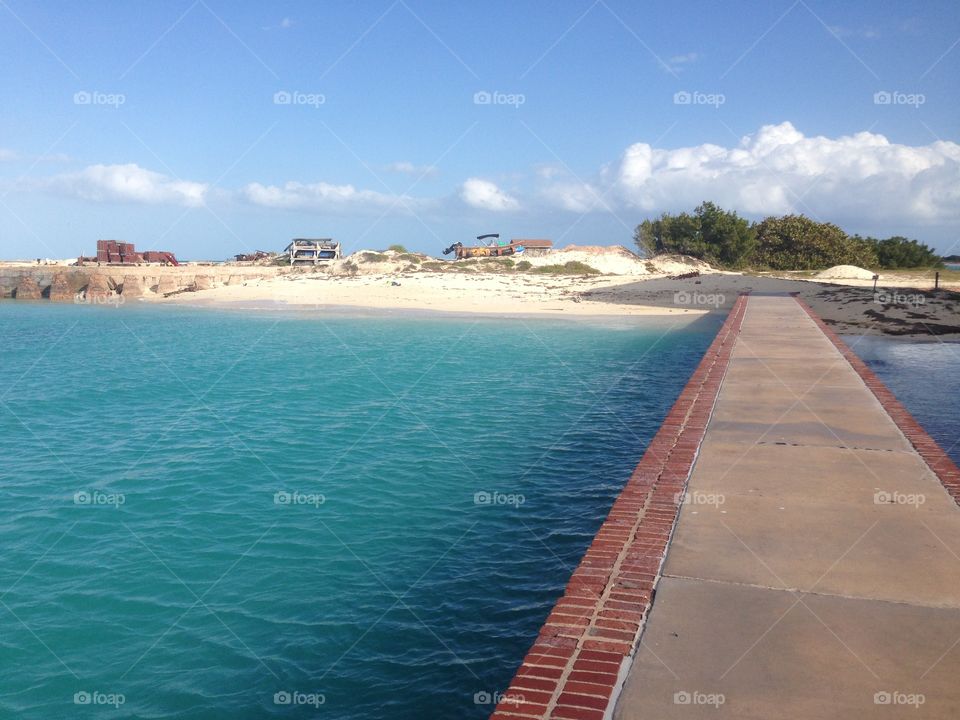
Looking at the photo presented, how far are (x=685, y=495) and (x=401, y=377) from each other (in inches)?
594

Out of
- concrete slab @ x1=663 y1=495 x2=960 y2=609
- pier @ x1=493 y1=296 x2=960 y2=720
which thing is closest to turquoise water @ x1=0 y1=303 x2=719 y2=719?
pier @ x1=493 y1=296 x2=960 y2=720

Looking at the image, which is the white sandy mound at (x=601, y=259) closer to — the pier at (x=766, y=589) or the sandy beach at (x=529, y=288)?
the sandy beach at (x=529, y=288)

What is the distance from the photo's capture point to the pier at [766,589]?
3676 mm

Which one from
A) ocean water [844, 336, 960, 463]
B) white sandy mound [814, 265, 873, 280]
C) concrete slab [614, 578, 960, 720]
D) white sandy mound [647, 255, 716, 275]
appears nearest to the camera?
concrete slab [614, 578, 960, 720]

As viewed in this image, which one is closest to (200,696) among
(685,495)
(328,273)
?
(685,495)

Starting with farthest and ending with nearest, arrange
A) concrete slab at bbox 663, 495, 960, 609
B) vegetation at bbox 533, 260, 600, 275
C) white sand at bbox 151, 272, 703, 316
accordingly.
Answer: vegetation at bbox 533, 260, 600, 275, white sand at bbox 151, 272, 703, 316, concrete slab at bbox 663, 495, 960, 609

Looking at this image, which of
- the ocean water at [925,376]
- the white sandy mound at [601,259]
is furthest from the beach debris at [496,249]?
the ocean water at [925,376]

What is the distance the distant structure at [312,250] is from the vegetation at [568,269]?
21130 millimetres

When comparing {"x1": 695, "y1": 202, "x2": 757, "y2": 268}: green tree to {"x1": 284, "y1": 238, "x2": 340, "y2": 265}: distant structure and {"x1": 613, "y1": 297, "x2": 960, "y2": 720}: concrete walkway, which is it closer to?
{"x1": 284, "y1": 238, "x2": 340, "y2": 265}: distant structure

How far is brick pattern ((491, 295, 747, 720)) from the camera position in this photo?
12.0ft

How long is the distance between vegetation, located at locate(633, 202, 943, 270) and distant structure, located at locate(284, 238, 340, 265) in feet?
99.2

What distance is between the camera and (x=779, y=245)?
60.8 m

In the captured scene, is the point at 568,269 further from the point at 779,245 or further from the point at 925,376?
the point at 925,376

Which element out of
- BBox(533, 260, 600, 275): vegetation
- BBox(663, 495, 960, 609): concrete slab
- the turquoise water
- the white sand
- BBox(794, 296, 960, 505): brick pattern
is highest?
BBox(533, 260, 600, 275): vegetation
